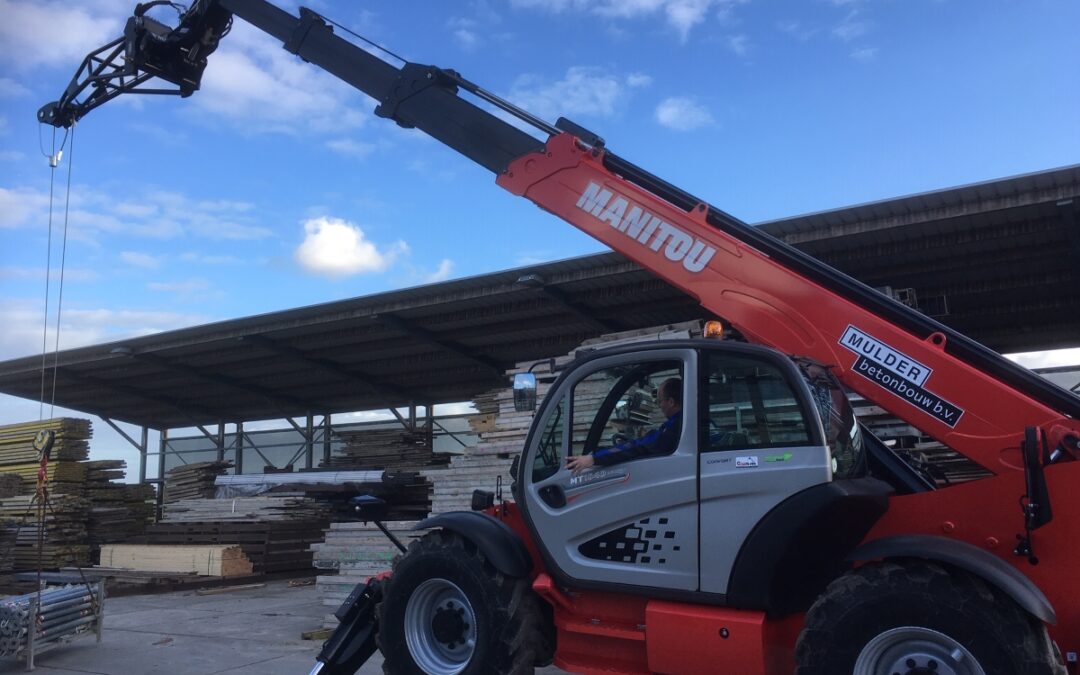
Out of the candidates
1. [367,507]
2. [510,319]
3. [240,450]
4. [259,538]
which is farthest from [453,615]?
[240,450]

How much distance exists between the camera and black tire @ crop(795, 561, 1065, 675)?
159 inches

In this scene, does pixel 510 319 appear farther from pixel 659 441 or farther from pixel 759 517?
pixel 759 517

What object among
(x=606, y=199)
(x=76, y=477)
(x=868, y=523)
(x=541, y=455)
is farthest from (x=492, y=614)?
(x=76, y=477)

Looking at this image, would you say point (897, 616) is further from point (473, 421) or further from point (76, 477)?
point (76, 477)

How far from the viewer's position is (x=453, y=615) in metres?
5.77

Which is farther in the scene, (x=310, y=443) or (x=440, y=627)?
(x=310, y=443)

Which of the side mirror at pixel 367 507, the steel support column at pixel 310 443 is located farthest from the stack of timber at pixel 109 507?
the side mirror at pixel 367 507

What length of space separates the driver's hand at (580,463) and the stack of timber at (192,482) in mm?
19167

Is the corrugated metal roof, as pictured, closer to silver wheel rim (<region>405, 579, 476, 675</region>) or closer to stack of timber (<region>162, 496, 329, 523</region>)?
stack of timber (<region>162, 496, 329, 523</region>)

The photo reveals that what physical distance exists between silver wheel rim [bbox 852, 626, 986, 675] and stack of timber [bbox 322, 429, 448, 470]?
1515cm

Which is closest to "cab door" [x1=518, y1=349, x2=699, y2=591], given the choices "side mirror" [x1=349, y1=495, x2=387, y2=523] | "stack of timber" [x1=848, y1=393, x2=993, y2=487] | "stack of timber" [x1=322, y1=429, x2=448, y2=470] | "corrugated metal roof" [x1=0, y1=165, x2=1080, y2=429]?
"side mirror" [x1=349, y1=495, x2=387, y2=523]

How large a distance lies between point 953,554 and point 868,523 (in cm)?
61

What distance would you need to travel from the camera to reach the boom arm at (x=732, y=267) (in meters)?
5.01

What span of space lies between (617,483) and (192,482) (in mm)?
20135
